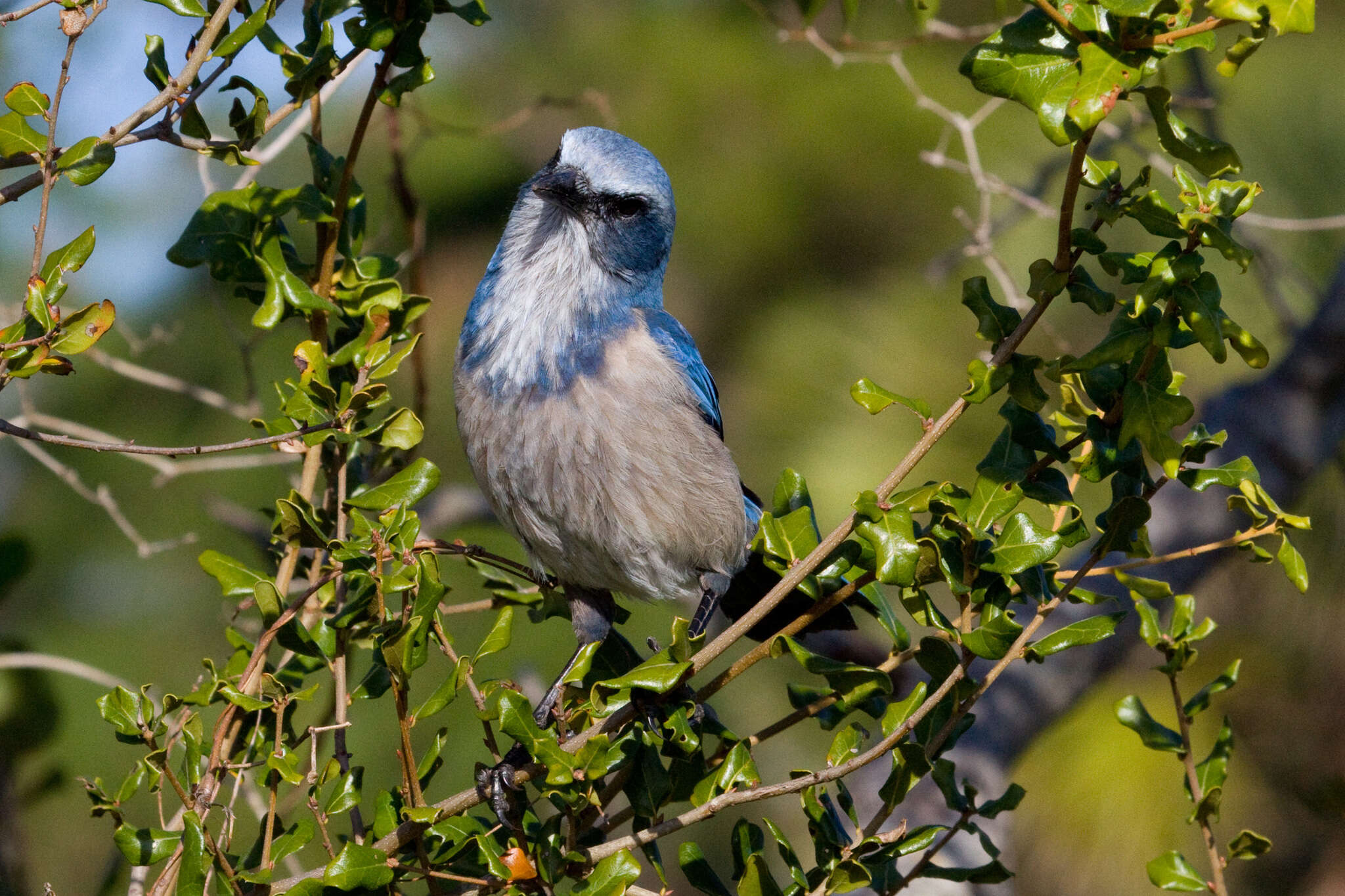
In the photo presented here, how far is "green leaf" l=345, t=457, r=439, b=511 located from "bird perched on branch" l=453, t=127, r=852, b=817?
0.90 meters

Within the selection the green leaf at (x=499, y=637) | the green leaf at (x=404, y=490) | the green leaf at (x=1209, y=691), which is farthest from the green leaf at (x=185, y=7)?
the green leaf at (x=1209, y=691)

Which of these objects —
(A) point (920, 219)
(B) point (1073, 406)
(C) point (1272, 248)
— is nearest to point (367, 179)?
(A) point (920, 219)

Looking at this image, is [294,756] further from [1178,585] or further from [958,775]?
[1178,585]

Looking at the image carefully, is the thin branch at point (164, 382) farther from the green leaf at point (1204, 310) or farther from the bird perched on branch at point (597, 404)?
the green leaf at point (1204, 310)

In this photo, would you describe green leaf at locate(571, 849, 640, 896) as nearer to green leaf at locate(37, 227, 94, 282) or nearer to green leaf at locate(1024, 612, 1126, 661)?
green leaf at locate(1024, 612, 1126, 661)

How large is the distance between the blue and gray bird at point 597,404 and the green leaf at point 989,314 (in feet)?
4.06

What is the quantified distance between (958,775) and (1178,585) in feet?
3.83

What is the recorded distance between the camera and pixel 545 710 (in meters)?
3.12

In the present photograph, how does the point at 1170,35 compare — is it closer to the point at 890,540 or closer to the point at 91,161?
the point at 890,540

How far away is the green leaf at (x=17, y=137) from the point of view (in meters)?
1.86

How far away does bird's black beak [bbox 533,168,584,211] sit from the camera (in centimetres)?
326

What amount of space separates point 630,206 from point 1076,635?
1.94m

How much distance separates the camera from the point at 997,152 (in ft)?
23.5

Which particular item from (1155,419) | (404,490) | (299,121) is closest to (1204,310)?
(1155,419)
